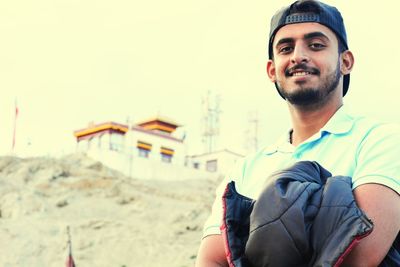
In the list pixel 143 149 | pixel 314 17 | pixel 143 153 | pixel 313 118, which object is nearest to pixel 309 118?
pixel 313 118

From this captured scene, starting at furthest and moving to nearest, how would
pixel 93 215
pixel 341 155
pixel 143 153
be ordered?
pixel 143 153 → pixel 93 215 → pixel 341 155

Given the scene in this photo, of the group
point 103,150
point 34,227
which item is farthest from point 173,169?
point 34,227

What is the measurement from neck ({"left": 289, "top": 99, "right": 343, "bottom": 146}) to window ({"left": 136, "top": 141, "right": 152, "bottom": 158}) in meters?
30.1

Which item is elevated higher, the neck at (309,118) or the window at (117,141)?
the neck at (309,118)

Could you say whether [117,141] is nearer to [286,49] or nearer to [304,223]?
[286,49]

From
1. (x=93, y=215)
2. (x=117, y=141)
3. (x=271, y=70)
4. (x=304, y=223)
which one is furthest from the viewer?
(x=117, y=141)

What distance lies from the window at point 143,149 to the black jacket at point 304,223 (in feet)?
99.8

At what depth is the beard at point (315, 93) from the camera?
193 cm

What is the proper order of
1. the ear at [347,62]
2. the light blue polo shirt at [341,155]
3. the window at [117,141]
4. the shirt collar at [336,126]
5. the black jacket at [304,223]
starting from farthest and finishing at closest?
the window at [117,141] → the ear at [347,62] → the shirt collar at [336,126] → the light blue polo shirt at [341,155] → the black jacket at [304,223]

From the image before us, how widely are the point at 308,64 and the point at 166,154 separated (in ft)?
105

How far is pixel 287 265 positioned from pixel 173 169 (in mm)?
30676

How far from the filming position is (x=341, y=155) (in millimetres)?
1841

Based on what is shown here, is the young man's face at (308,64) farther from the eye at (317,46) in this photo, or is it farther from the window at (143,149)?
the window at (143,149)

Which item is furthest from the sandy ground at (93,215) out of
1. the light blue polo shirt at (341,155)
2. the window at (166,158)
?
the light blue polo shirt at (341,155)
